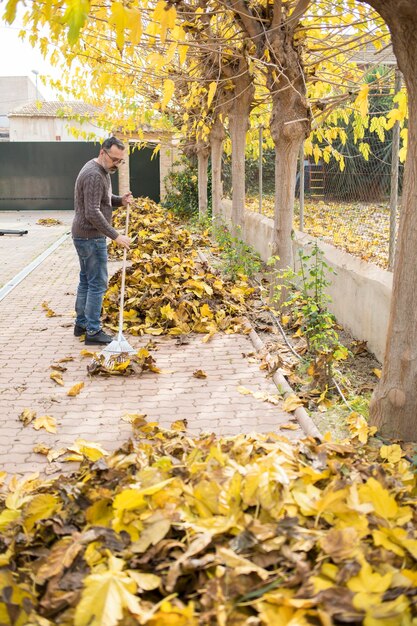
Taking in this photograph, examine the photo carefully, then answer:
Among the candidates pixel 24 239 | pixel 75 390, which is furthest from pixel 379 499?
pixel 24 239

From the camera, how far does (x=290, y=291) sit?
9.43 m

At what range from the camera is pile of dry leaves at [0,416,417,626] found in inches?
101

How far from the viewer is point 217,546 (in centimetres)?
287

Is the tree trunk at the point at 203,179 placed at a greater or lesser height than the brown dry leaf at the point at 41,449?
greater

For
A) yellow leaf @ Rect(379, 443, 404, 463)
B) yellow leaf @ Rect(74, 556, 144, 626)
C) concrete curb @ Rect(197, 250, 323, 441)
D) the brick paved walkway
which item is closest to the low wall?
concrete curb @ Rect(197, 250, 323, 441)

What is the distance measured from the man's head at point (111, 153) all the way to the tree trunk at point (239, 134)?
4050 millimetres

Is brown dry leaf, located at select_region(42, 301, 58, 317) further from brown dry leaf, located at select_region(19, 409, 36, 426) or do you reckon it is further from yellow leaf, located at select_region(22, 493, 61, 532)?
yellow leaf, located at select_region(22, 493, 61, 532)

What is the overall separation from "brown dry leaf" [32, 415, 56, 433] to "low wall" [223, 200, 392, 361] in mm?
3093

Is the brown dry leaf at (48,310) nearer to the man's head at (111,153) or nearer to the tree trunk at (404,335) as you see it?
the man's head at (111,153)

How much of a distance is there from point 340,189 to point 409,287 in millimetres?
8527

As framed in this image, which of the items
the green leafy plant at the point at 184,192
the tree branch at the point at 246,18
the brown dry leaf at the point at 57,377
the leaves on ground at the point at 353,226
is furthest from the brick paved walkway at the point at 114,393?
the green leafy plant at the point at 184,192

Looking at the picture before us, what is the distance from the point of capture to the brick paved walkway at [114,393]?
17.1ft

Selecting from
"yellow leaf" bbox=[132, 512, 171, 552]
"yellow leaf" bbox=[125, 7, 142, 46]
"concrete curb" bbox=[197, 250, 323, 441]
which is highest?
"yellow leaf" bbox=[125, 7, 142, 46]

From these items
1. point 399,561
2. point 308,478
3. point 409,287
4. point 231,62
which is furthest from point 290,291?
point 399,561
